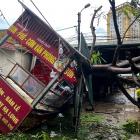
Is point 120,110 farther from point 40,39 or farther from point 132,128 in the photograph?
point 40,39

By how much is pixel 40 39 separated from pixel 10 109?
220cm

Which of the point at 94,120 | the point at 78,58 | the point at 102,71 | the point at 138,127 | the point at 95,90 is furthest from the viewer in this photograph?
the point at 95,90

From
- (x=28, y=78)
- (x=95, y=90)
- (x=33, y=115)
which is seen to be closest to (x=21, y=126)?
(x=33, y=115)

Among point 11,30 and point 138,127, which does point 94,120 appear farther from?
point 11,30

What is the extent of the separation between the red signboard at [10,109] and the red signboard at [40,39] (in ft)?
4.22

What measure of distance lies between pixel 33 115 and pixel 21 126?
1.70ft

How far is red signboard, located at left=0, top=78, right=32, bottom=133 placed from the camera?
33.4 ft

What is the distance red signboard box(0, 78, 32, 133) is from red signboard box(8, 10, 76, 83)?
1.28 meters

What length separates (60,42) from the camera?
1055 centimetres

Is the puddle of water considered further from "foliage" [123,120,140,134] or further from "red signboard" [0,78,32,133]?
"red signboard" [0,78,32,133]

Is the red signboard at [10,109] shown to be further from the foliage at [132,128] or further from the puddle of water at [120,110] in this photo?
the puddle of water at [120,110]

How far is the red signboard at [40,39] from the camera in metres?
10.6

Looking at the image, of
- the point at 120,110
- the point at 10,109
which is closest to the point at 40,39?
the point at 10,109

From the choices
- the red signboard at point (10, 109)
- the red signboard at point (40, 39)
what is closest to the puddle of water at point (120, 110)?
the red signboard at point (40, 39)
